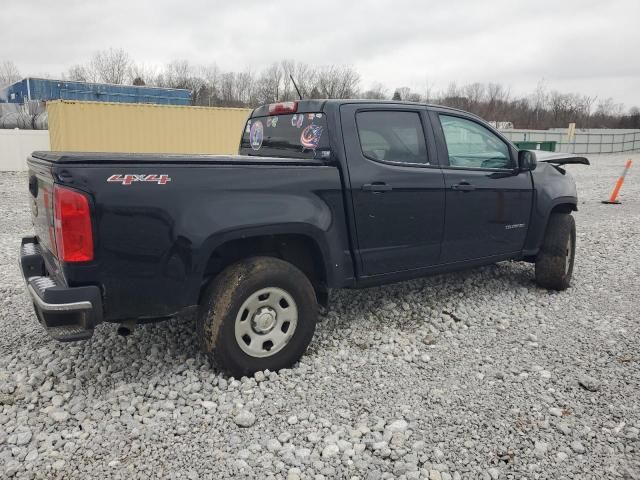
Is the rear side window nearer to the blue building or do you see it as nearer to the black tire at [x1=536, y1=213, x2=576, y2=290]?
the black tire at [x1=536, y1=213, x2=576, y2=290]

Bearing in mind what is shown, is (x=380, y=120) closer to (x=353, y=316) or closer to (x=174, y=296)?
(x=353, y=316)

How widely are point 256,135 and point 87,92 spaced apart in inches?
1285

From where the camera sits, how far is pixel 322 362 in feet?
12.1

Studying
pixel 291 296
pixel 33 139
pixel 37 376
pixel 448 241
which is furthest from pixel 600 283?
pixel 33 139

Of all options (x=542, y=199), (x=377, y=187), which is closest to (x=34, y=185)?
(x=377, y=187)

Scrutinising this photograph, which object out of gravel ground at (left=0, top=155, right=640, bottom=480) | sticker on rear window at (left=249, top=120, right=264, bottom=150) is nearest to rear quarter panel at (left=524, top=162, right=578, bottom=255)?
gravel ground at (left=0, top=155, right=640, bottom=480)

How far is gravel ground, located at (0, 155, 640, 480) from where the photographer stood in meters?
2.61

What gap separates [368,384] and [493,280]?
9.23 ft

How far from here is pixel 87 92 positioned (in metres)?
32.9

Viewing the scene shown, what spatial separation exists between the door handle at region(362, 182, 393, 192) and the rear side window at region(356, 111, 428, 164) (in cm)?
22

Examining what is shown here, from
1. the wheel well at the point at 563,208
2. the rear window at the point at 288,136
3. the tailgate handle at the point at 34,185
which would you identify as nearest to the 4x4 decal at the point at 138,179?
the tailgate handle at the point at 34,185

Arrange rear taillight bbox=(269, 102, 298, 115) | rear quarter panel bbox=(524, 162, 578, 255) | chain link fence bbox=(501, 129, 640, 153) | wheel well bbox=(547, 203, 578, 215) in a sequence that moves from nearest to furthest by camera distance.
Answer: rear taillight bbox=(269, 102, 298, 115), rear quarter panel bbox=(524, 162, 578, 255), wheel well bbox=(547, 203, 578, 215), chain link fence bbox=(501, 129, 640, 153)

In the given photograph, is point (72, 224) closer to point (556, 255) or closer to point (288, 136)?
point (288, 136)

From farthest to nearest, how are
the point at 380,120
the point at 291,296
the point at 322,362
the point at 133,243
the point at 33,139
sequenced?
the point at 33,139 < the point at 380,120 < the point at 322,362 < the point at 291,296 < the point at 133,243
